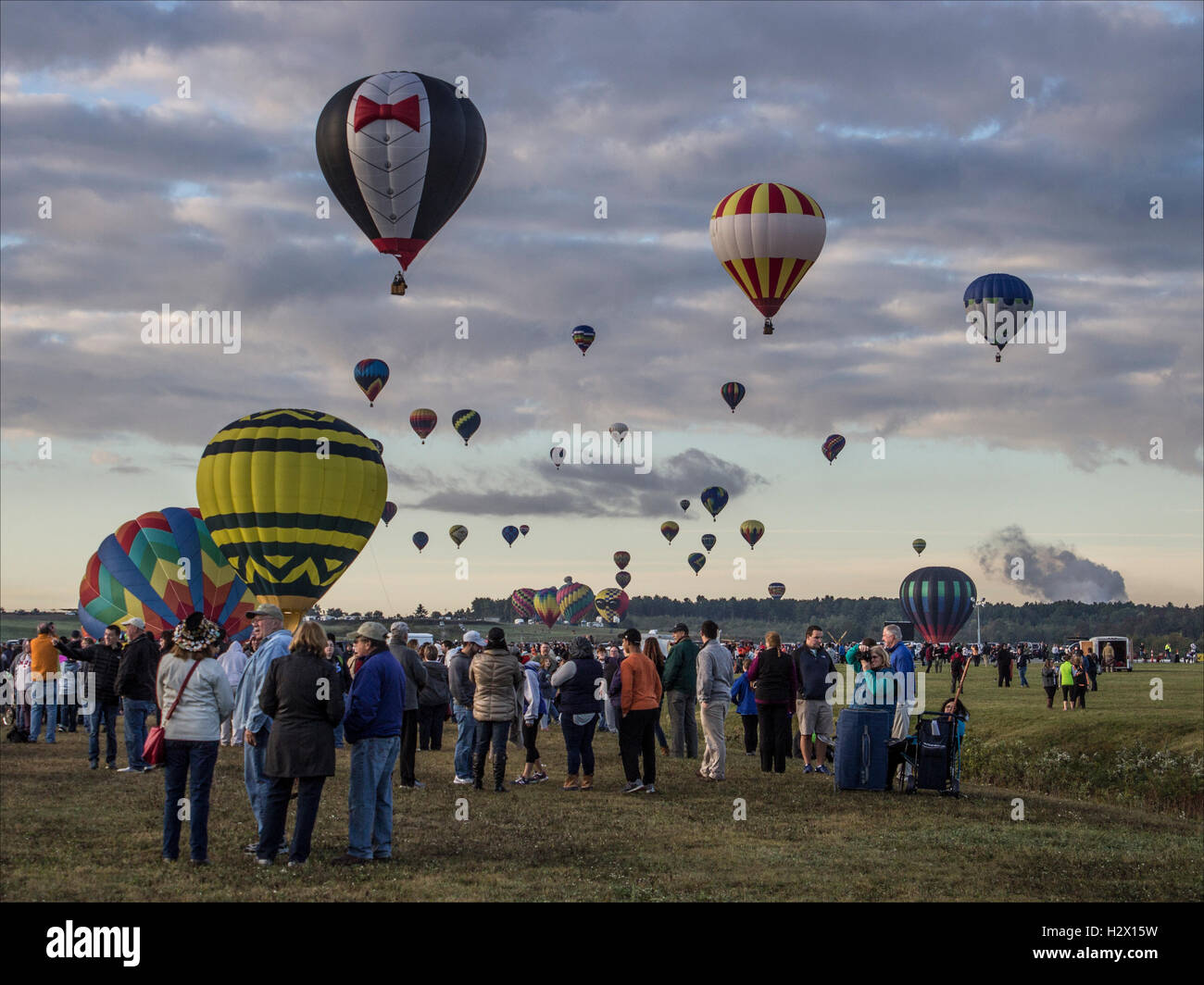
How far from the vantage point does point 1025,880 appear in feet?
37.4

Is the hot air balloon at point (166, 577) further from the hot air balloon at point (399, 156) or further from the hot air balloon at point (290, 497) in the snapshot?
the hot air balloon at point (399, 156)

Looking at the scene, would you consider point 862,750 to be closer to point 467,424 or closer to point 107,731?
point 107,731

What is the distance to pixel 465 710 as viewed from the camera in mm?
17578

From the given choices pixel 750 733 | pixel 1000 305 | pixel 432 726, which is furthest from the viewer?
pixel 1000 305

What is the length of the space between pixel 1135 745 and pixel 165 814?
2222 cm

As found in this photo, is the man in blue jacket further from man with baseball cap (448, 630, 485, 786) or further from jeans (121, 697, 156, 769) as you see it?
jeans (121, 697, 156, 769)

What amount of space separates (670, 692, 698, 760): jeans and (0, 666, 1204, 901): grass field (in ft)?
3.09

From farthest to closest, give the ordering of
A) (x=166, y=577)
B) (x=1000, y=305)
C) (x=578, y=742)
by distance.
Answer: (x=1000, y=305) → (x=166, y=577) → (x=578, y=742)

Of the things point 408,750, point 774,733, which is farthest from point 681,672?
point 408,750

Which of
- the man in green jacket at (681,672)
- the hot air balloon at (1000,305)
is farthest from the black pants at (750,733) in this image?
the hot air balloon at (1000,305)

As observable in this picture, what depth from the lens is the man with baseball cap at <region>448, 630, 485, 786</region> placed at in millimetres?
17375

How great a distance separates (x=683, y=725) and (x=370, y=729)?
10396mm
